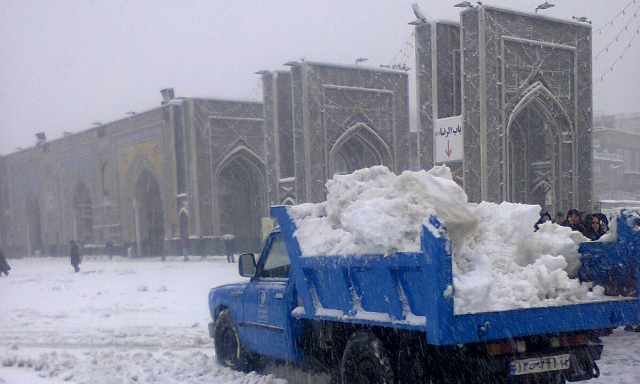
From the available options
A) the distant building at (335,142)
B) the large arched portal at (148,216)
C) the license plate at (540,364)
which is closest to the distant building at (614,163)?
the distant building at (335,142)

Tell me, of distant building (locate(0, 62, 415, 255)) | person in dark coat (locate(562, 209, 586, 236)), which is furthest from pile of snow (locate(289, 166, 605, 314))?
distant building (locate(0, 62, 415, 255))

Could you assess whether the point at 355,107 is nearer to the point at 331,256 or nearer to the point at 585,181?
the point at 585,181

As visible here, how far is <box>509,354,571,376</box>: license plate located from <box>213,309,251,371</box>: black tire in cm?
298

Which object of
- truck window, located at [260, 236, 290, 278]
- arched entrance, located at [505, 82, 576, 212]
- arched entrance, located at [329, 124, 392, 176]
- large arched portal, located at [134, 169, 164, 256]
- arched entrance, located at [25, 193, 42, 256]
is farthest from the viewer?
arched entrance, located at [25, 193, 42, 256]

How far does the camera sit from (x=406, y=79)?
27.0m

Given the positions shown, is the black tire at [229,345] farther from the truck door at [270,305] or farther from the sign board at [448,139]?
the sign board at [448,139]

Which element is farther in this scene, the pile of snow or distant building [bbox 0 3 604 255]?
distant building [bbox 0 3 604 255]

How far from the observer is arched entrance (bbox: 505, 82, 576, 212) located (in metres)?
19.7

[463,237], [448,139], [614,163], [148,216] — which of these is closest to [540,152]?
[448,139]

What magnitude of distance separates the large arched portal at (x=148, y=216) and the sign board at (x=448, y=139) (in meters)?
20.7

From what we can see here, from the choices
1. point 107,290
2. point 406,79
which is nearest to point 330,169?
point 406,79

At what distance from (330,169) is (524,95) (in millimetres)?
8073

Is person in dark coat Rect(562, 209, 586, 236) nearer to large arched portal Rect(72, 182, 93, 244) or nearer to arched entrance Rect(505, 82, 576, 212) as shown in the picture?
arched entrance Rect(505, 82, 576, 212)

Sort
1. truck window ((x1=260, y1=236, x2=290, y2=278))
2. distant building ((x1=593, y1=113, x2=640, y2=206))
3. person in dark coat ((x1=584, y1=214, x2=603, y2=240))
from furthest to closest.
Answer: distant building ((x1=593, y1=113, x2=640, y2=206))
person in dark coat ((x1=584, y1=214, x2=603, y2=240))
truck window ((x1=260, y1=236, x2=290, y2=278))
